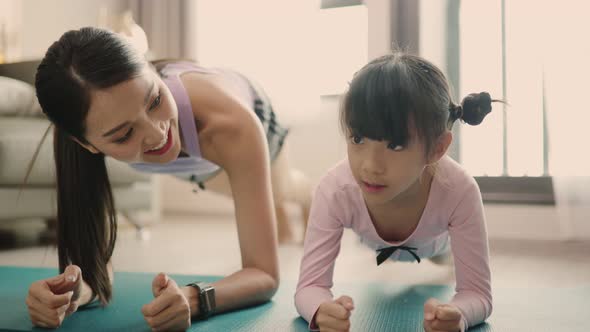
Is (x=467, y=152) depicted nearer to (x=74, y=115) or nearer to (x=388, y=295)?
(x=388, y=295)

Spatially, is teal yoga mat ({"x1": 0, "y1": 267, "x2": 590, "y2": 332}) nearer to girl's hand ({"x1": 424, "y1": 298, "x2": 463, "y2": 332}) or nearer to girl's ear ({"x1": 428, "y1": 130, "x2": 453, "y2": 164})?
girl's hand ({"x1": 424, "y1": 298, "x2": 463, "y2": 332})

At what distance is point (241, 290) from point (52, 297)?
0.33 metres

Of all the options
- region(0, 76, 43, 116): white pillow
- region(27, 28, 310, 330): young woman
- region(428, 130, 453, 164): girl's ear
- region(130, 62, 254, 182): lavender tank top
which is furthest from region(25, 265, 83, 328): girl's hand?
region(0, 76, 43, 116): white pillow

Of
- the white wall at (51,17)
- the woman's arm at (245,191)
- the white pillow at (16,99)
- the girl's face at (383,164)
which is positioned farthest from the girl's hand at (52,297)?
the white wall at (51,17)

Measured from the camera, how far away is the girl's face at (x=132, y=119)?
908 millimetres

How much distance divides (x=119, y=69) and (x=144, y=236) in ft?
5.65

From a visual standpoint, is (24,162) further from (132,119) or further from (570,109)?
(570,109)

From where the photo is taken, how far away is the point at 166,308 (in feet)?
2.87

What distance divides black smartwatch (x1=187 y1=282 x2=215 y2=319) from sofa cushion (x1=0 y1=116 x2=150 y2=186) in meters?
1.17

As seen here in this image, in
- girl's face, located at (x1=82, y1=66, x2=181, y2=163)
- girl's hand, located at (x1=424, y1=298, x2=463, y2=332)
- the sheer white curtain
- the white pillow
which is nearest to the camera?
girl's hand, located at (x1=424, y1=298, x2=463, y2=332)

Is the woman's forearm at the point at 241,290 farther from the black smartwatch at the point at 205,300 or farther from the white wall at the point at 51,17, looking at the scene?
the white wall at the point at 51,17

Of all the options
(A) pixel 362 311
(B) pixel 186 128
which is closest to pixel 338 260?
(A) pixel 362 311

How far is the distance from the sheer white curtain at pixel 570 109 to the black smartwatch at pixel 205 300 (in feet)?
5.54

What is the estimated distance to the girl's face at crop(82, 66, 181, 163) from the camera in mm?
908
